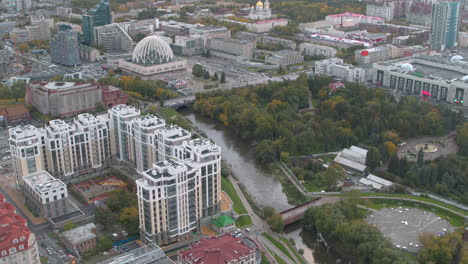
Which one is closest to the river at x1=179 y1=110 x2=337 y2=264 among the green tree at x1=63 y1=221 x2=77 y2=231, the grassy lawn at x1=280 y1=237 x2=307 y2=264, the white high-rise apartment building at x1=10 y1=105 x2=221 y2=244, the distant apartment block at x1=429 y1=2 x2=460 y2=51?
the grassy lawn at x1=280 y1=237 x2=307 y2=264

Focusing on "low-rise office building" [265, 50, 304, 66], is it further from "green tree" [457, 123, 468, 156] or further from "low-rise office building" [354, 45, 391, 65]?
"green tree" [457, 123, 468, 156]

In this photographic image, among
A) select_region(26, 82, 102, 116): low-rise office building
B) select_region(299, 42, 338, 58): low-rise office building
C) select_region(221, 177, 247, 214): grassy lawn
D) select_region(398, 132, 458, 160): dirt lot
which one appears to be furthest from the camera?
select_region(299, 42, 338, 58): low-rise office building

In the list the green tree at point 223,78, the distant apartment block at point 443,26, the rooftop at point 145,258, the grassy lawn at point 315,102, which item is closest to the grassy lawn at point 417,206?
the rooftop at point 145,258

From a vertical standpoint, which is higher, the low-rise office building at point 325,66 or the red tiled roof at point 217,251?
the low-rise office building at point 325,66

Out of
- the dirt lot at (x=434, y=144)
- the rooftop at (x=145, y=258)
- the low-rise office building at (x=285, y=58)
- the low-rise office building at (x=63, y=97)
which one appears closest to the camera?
the rooftop at (x=145, y=258)

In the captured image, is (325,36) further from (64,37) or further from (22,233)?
(22,233)

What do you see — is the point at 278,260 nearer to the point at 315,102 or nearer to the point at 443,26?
the point at 315,102

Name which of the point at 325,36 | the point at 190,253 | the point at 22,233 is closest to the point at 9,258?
the point at 22,233

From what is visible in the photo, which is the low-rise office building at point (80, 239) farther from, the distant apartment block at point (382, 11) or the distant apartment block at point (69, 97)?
the distant apartment block at point (382, 11)
